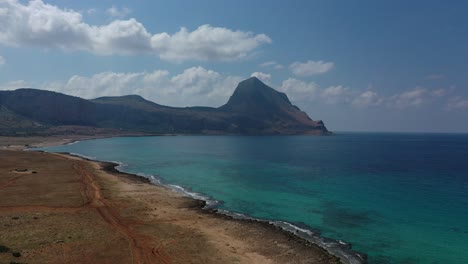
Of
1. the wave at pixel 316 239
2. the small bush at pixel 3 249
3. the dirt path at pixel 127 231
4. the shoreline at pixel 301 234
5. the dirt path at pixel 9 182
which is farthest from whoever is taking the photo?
the dirt path at pixel 9 182

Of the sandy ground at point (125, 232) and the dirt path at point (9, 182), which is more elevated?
the dirt path at point (9, 182)

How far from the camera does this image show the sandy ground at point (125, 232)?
34.8 meters

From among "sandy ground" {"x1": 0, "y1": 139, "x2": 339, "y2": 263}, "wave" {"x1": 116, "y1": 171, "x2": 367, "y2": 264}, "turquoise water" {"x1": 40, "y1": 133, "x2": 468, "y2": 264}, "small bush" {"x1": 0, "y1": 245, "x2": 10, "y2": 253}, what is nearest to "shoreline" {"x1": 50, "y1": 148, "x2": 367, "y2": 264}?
"wave" {"x1": 116, "y1": 171, "x2": 367, "y2": 264}

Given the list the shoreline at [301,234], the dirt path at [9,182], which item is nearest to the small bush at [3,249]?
the shoreline at [301,234]

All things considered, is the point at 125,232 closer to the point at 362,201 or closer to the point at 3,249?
the point at 3,249

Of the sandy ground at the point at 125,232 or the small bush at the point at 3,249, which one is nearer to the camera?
the small bush at the point at 3,249

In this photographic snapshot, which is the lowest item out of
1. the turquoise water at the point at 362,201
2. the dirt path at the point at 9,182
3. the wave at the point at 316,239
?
the wave at the point at 316,239

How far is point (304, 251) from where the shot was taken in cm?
3859

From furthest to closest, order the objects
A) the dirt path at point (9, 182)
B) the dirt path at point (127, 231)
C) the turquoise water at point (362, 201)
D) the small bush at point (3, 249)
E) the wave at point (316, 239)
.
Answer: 1. the dirt path at point (9, 182)
2. the turquoise water at point (362, 201)
3. the wave at point (316, 239)
4. the dirt path at point (127, 231)
5. the small bush at point (3, 249)

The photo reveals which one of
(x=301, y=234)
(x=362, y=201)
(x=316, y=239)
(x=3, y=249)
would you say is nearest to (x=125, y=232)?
(x=3, y=249)

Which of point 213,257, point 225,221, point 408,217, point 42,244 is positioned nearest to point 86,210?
point 42,244

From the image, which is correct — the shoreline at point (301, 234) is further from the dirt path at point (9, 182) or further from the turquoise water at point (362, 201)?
the dirt path at point (9, 182)

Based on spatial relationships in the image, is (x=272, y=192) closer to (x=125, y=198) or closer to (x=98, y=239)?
(x=125, y=198)

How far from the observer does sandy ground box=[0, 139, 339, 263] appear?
34.8 meters
